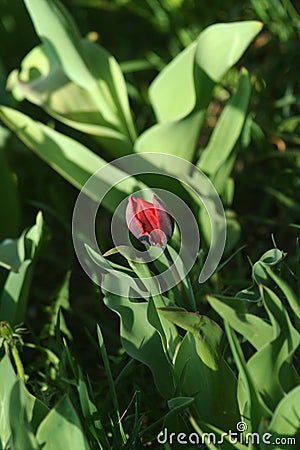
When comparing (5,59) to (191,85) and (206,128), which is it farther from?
(191,85)

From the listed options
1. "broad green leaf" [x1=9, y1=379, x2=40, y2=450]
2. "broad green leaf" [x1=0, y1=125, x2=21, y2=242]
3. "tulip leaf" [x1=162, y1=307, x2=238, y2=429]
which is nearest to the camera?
"broad green leaf" [x1=9, y1=379, x2=40, y2=450]

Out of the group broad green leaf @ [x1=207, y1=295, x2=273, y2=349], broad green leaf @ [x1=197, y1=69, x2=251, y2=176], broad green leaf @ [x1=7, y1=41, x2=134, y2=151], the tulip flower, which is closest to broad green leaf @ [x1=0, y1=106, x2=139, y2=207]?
broad green leaf @ [x1=7, y1=41, x2=134, y2=151]

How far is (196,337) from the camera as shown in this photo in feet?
2.41

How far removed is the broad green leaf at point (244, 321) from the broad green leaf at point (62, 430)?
0.54 ft

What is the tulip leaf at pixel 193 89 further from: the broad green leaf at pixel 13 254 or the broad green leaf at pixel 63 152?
the broad green leaf at pixel 13 254

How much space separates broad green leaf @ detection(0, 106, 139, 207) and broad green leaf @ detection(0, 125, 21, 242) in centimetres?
12

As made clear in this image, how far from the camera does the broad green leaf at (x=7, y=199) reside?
1.28 meters

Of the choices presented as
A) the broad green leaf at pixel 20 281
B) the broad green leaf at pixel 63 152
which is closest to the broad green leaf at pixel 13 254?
the broad green leaf at pixel 20 281

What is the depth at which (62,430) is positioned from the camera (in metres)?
0.66

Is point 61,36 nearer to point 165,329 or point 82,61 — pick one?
point 82,61

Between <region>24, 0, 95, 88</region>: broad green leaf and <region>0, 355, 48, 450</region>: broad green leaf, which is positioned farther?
<region>24, 0, 95, 88</region>: broad green leaf

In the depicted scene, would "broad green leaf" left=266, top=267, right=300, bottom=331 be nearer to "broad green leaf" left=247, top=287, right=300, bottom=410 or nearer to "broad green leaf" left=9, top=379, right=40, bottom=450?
"broad green leaf" left=247, top=287, right=300, bottom=410

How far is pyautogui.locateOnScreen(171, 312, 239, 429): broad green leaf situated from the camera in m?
0.75

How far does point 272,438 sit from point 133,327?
20 cm
